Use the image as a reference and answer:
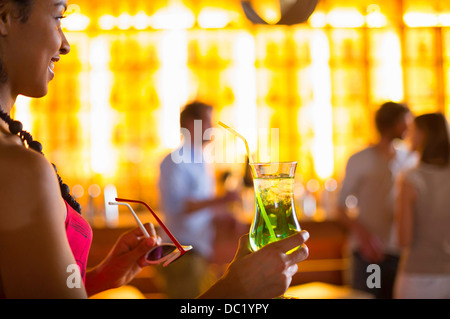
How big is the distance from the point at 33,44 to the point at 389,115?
2664mm

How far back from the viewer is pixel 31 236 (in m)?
0.73

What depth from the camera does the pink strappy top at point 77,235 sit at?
912 millimetres

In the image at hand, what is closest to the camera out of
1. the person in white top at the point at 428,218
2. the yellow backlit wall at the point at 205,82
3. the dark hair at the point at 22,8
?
the dark hair at the point at 22,8

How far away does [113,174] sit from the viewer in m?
6.31

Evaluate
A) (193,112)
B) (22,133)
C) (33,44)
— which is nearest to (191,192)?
(193,112)

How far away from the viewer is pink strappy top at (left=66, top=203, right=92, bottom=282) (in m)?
0.91

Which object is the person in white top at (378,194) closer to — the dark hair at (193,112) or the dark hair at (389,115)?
the dark hair at (389,115)

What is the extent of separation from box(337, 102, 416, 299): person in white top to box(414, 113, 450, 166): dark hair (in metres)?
0.66

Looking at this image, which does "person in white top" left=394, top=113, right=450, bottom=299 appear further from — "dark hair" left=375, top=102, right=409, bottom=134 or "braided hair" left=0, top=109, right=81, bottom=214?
"braided hair" left=0, top=109, right=81, bottom=214

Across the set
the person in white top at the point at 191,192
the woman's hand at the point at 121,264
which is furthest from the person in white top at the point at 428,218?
the woman's hand at the point at 121,264

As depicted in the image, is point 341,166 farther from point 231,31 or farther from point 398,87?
point 231,31

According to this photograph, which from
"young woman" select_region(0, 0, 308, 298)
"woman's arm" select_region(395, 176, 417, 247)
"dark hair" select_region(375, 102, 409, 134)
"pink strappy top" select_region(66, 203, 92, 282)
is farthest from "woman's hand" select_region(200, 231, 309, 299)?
"dark hair" select_region(375, 102, 409, 134)
